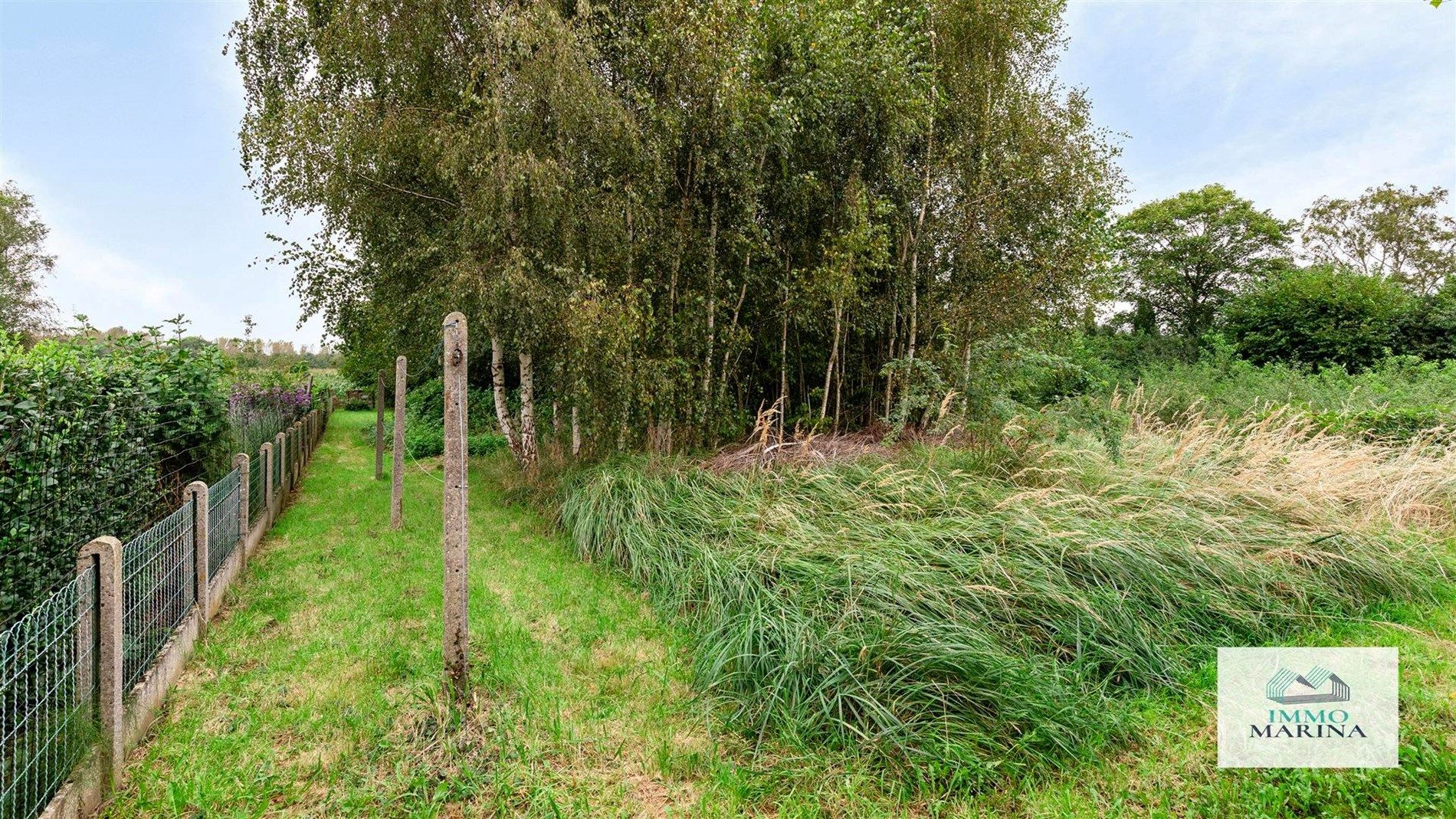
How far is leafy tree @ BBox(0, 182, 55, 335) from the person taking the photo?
2081cm

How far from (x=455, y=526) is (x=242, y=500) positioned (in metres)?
3.46

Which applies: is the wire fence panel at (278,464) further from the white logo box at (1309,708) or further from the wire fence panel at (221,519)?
the white logo box at (1309,708)

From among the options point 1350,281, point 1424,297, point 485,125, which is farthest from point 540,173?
point 1424,297

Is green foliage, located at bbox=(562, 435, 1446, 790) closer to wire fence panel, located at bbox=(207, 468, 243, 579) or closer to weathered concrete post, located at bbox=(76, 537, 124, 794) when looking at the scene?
weathered concrete post, located at bbox=(76, 537, 124, 794)

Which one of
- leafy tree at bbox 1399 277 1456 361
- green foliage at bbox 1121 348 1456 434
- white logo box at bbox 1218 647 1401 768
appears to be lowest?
white logo box at bbox 1218 647 1401 768

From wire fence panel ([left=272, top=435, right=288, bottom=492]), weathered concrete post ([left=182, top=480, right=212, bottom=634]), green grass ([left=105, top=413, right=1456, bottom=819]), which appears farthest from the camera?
wire fence panel ([left=272, top=435, right=288, bottom=492])

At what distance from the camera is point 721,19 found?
20.3 ft

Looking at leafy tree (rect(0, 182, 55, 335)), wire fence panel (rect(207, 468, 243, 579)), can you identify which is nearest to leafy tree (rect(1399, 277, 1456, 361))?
wire fence panel (rect(207, 468, 243, 579))

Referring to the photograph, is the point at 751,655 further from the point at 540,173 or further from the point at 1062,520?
the point at 540,173

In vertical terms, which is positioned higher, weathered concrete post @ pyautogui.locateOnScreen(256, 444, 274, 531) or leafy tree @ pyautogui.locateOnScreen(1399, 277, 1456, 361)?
leafy tree @ pyautogui.locateOnScreen(1399, 277, 1456, 361)

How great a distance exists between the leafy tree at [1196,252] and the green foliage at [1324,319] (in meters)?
4.06

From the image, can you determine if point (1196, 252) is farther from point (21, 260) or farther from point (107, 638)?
point (21, 260)

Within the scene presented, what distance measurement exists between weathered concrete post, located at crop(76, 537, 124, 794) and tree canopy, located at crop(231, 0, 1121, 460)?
3842mm

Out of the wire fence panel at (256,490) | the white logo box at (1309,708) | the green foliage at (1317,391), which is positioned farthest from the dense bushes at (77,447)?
the green foliage at (1317,391)
